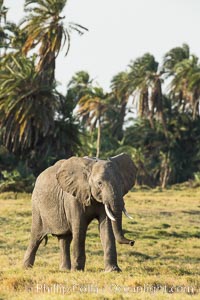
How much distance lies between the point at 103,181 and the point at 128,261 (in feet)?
17.9

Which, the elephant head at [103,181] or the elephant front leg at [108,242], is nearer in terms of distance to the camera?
the elephant head at [103,181]

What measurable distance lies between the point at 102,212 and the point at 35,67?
3220cm

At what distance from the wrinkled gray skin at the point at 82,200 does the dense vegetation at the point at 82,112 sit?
2585 cm

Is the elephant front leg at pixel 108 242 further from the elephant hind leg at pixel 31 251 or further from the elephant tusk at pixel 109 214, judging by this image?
the elephant hind leg at pixel 31 251

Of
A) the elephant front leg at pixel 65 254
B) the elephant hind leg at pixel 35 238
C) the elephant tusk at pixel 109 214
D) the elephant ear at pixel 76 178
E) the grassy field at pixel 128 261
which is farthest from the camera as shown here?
the elephant hind leg at pixel 35 238

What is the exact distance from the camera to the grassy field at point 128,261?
33.6 feet

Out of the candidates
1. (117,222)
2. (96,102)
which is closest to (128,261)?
(117,222)

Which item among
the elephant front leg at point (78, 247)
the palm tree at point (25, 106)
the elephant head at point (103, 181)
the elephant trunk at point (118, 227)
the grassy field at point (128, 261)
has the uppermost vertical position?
the palm tree at point (25, 106)

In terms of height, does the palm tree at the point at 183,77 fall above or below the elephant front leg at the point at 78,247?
above

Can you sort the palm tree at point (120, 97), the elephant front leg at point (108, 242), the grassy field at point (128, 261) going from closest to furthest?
1. the grassy field at point (128, 261)
2. the elephant front leg at point (108, 242)
3. the palm tree at point (120, 97)

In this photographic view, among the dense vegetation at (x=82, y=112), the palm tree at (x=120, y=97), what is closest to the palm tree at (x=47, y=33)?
the dense vegetation at (x=82, y=112)

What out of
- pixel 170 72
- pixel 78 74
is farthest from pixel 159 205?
pixel 78 74

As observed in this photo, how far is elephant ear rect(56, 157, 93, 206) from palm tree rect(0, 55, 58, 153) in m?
26.2

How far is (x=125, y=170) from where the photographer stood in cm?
1291
